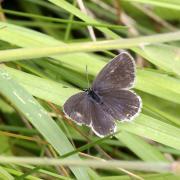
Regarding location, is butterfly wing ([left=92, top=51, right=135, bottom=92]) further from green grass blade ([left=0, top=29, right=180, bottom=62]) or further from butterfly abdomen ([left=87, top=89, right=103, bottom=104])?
green grass blade ([left=0, top=29, right=180, bottom=62])

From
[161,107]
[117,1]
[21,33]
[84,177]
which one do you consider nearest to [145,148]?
[84,177]

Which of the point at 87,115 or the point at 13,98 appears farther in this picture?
the point at 87,115

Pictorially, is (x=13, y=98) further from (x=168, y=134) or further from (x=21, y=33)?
(x=168, y=134)

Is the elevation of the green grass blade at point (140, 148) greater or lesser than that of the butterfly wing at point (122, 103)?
lesser

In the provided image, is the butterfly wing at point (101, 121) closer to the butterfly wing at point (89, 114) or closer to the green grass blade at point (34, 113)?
the butterfly wing at point (89, 114)

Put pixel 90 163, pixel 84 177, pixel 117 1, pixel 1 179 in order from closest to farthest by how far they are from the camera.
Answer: pixel 90 163, pixel 84 177, pixel 1 179, pixel 117 1

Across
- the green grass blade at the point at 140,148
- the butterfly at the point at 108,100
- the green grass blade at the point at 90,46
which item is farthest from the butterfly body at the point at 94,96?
the green grass blade at the point at 90,46

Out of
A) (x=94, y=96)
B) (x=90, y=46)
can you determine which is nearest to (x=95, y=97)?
(x=94, y=96)
